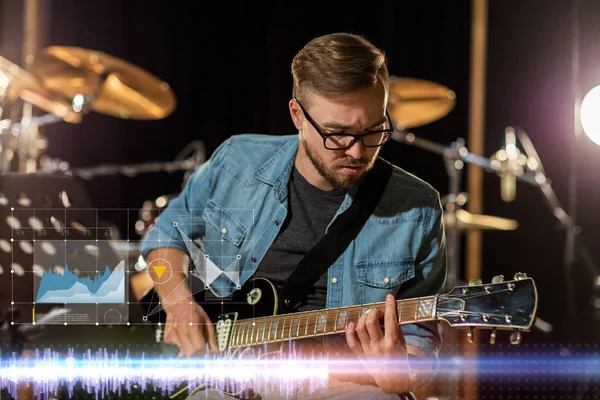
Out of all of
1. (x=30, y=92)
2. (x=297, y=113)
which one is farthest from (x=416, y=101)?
(x=30, y=92)

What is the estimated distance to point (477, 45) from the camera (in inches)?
105

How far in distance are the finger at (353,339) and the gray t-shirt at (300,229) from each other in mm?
245

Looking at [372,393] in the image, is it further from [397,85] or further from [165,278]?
[397,85]

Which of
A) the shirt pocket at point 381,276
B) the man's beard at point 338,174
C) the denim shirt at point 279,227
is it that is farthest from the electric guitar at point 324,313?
the man's beard at point 338,174

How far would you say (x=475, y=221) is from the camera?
2682mm

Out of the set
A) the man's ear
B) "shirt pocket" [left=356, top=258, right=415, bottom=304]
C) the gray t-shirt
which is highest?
the man's ear

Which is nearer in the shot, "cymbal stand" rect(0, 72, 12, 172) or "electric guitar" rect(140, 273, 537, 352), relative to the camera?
"electric guitar" rect(140, 273, 537, 352)

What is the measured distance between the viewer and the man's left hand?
5.07 feet

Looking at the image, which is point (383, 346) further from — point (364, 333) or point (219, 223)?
point (219, 223)

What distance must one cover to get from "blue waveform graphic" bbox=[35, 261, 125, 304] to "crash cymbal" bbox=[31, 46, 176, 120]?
2.82 ft

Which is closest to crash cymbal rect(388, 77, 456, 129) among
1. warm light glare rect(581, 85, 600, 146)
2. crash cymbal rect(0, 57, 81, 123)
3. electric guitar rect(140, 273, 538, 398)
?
warm light glare rect(581, 85, 600, 146)

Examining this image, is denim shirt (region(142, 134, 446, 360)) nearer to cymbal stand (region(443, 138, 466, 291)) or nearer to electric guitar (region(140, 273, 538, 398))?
electric guitar (region(140, 273, 538, 398))

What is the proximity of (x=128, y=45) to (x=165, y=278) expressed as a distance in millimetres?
1318
